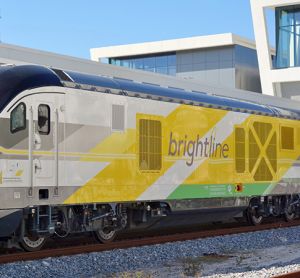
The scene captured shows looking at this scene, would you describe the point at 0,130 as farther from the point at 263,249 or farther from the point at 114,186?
the point at 263,249

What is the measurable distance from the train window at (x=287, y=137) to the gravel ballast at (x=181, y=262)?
213 inches

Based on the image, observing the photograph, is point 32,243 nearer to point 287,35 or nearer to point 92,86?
point 92,86

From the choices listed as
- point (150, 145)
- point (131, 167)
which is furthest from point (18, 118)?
point (150, 145)

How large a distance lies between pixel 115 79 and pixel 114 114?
987 mm

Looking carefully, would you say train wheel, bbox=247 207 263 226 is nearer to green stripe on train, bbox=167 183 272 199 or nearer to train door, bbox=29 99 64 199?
green stripe on train, bbox=167 183 272 199

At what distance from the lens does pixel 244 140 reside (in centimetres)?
1800

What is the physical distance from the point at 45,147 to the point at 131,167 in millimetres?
2553

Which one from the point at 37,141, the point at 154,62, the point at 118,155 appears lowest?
the point at 118,155

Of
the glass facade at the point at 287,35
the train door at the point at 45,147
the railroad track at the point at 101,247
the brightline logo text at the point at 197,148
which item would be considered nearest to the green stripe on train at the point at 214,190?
the brightline logo text at the point at 197,148

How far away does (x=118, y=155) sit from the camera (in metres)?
13.9

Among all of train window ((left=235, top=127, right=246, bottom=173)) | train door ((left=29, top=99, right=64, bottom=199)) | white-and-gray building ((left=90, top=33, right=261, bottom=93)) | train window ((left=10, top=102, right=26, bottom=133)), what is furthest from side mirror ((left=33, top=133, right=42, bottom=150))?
white-and-gray building ((left=90, top=33, right=261, bottom=93))

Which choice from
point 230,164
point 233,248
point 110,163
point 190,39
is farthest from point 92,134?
point 190,39

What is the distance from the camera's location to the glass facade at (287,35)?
157 ft

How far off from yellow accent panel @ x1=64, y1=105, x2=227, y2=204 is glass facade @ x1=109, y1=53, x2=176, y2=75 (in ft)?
186
